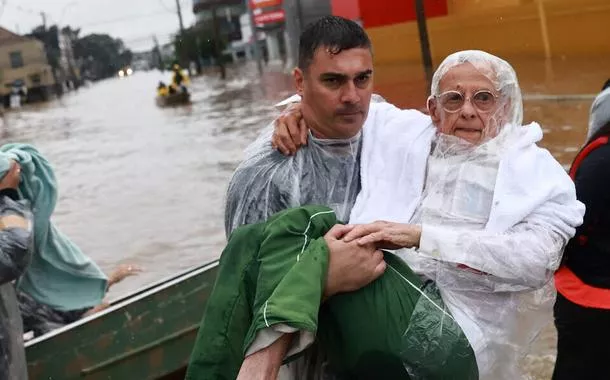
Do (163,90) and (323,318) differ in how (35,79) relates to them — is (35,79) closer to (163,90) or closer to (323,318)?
(163,90)

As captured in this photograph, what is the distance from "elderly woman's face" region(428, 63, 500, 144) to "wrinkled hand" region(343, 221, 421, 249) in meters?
0.36

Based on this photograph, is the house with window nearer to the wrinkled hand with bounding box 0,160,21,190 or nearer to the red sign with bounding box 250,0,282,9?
the red sign with bounding box 250,0,282,9

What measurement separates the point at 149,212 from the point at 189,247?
3279 mm

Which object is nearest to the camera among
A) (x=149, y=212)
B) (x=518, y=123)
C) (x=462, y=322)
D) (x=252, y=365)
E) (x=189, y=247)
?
(x=252, y=365)

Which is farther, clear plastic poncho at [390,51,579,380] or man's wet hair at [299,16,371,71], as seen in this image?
man's wet hair at [299,16,371,71]

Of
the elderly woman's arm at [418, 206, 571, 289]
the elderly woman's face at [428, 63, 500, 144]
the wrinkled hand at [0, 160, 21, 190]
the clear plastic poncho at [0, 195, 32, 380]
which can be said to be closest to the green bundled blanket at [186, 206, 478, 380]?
the elderly woman's arm at [418, 206, 571, 289]

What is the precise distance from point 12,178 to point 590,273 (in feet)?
8.31

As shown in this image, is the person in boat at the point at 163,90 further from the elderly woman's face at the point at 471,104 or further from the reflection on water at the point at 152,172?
the elderly woman's face at the point at 471,104

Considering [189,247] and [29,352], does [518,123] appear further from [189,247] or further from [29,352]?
[189,247]

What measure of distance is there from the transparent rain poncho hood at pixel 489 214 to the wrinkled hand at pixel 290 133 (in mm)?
206

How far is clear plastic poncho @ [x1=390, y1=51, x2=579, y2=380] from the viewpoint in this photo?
6.67 ft

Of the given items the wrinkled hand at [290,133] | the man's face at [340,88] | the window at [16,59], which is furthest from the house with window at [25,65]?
the man's face at [340,88]

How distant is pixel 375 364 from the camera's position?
1995 millimetres

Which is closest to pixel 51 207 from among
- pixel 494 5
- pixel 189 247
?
pixel 189 247
